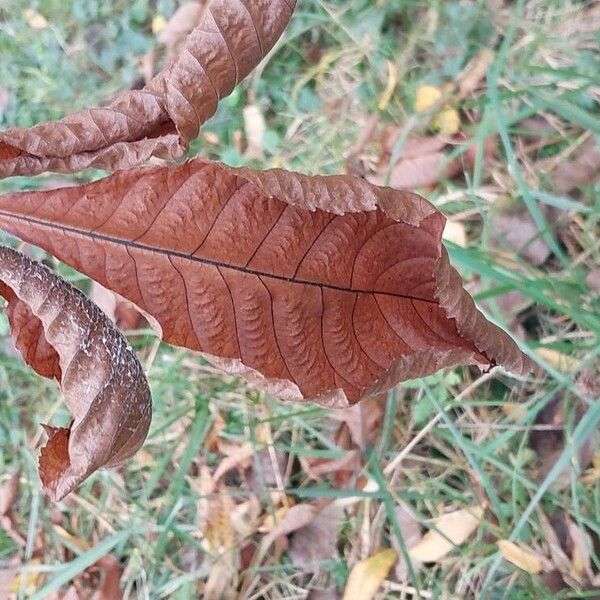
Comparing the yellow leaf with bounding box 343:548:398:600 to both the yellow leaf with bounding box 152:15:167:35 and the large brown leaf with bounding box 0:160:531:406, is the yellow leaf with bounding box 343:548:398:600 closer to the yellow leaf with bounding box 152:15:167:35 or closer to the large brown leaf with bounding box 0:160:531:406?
the large brown leaf with bounding box 0:160:531:406

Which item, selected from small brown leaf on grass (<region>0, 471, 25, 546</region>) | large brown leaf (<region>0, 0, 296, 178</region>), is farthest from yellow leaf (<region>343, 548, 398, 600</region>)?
large brown leaf (<region>0, 0, 296, 178</region>)

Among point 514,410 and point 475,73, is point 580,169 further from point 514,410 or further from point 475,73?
point 514,410

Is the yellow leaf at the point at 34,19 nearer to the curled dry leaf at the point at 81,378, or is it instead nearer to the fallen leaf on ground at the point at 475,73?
the fallen leaf on ground at the point at 475,73

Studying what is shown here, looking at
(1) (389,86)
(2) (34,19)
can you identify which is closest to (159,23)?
(2) (34,19)

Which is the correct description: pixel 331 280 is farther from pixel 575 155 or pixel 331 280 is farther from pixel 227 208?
pixel 575 155

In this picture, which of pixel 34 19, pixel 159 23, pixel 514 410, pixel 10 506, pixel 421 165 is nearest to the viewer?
pixel 514 410

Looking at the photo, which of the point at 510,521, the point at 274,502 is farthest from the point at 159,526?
the point at 510,521
